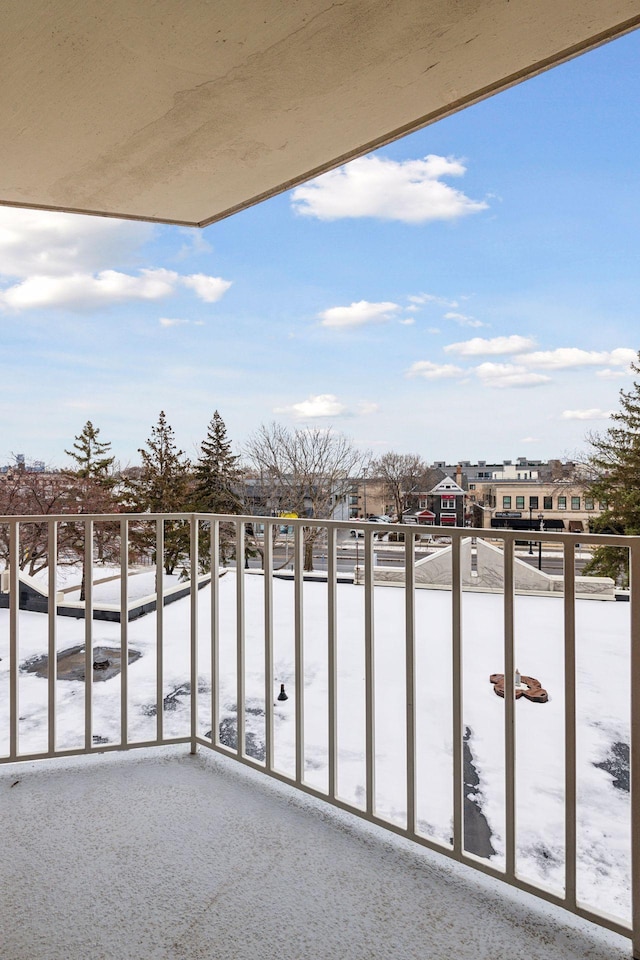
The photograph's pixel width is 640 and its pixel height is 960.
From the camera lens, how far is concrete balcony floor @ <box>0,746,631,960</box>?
1.19 m

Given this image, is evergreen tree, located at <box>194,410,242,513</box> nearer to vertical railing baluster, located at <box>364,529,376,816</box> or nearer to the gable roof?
the gable roof

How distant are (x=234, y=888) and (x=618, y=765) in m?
7.35

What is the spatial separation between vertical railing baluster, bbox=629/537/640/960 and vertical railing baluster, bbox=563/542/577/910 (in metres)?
0.12

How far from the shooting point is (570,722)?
1297 mm

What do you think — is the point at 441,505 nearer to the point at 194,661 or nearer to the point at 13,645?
the point at 194,661

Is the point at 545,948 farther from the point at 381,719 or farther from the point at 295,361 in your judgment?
the point at 295,361

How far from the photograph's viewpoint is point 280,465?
20.4m

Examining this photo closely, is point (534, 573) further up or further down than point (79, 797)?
further down

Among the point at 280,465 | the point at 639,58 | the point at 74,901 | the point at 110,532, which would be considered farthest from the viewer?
the point at 280,465

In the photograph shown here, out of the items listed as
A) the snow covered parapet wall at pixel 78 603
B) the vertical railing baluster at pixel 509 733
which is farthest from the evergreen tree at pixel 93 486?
the vertical railing baluster at pixel 509 733

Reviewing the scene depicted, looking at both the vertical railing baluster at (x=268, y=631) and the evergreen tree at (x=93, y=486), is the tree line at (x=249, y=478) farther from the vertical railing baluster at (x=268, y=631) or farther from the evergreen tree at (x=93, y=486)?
the vertical railing baluster at (x=268, y=631)

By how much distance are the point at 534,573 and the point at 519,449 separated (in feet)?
36.1

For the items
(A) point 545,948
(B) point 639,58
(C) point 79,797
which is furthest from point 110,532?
(B) point 639,58

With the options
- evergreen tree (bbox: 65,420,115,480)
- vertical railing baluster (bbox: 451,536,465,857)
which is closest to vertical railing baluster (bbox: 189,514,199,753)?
vertical railing baluster (bbox: 451,536,465,857)
